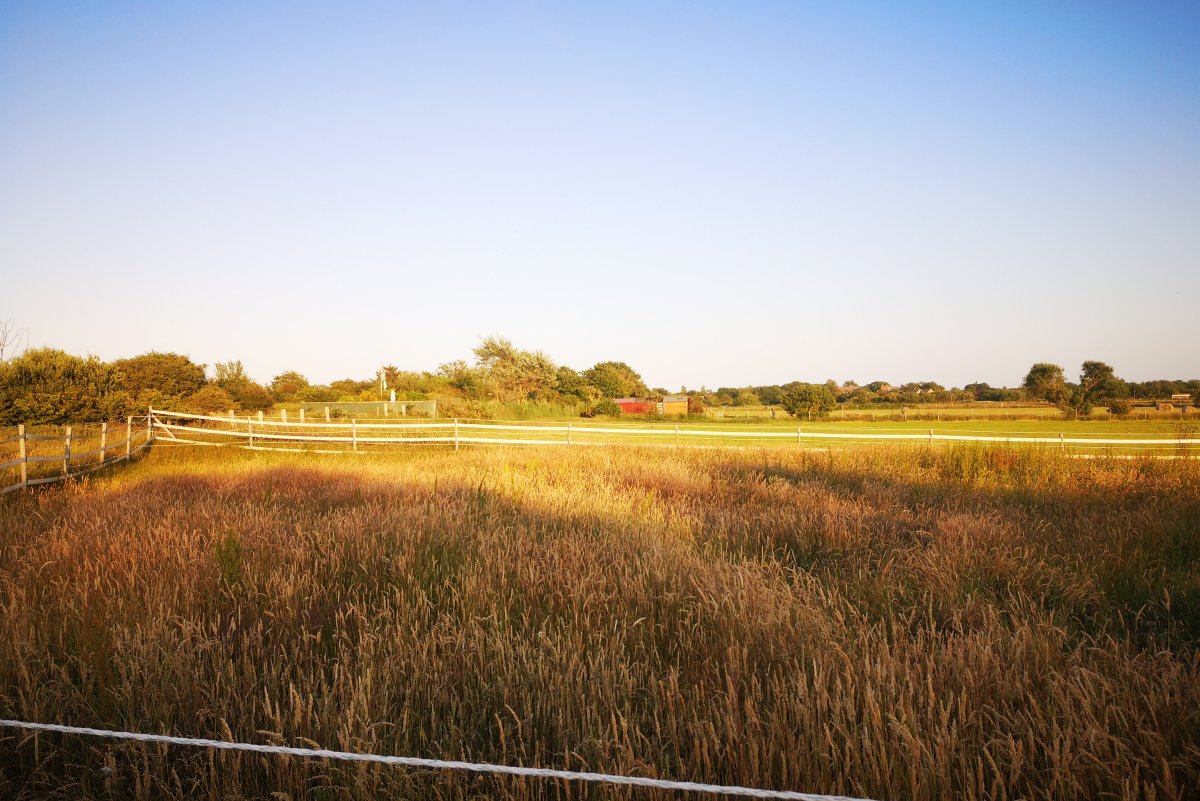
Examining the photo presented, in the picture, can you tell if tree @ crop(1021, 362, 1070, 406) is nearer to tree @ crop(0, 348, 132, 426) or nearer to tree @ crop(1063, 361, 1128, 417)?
tree @ crop(1063, 361, 1128, 417)

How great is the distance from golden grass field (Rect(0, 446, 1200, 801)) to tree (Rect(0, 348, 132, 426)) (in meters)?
26.7

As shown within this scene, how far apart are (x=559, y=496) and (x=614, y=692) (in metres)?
4.66

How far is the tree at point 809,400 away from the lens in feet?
266

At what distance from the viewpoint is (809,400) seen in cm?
8225

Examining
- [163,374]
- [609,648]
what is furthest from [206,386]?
[609,648]

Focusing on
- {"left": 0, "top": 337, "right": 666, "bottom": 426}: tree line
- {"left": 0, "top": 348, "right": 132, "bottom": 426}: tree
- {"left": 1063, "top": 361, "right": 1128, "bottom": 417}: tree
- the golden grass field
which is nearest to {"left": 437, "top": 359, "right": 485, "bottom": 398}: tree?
Result: {"left": 0, "top": 337, "right": 666, "bottom": 426}: tree line

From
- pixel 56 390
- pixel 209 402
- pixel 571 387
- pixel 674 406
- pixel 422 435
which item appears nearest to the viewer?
pixel 422 435

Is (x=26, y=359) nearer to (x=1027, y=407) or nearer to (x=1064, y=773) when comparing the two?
(x=1064, y=773)

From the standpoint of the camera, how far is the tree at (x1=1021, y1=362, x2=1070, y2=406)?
79.6 metres

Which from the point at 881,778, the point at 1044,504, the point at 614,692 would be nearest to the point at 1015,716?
the point at 881,778

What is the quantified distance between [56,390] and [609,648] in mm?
35022

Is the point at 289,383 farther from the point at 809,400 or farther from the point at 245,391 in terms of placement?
the point at 809,400

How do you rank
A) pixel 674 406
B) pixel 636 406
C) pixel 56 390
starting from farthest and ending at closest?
pixel 636 406 < pixel 674 406 < pixel 56 390

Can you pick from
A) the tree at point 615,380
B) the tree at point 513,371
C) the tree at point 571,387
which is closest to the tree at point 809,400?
the tree at point 615,380
